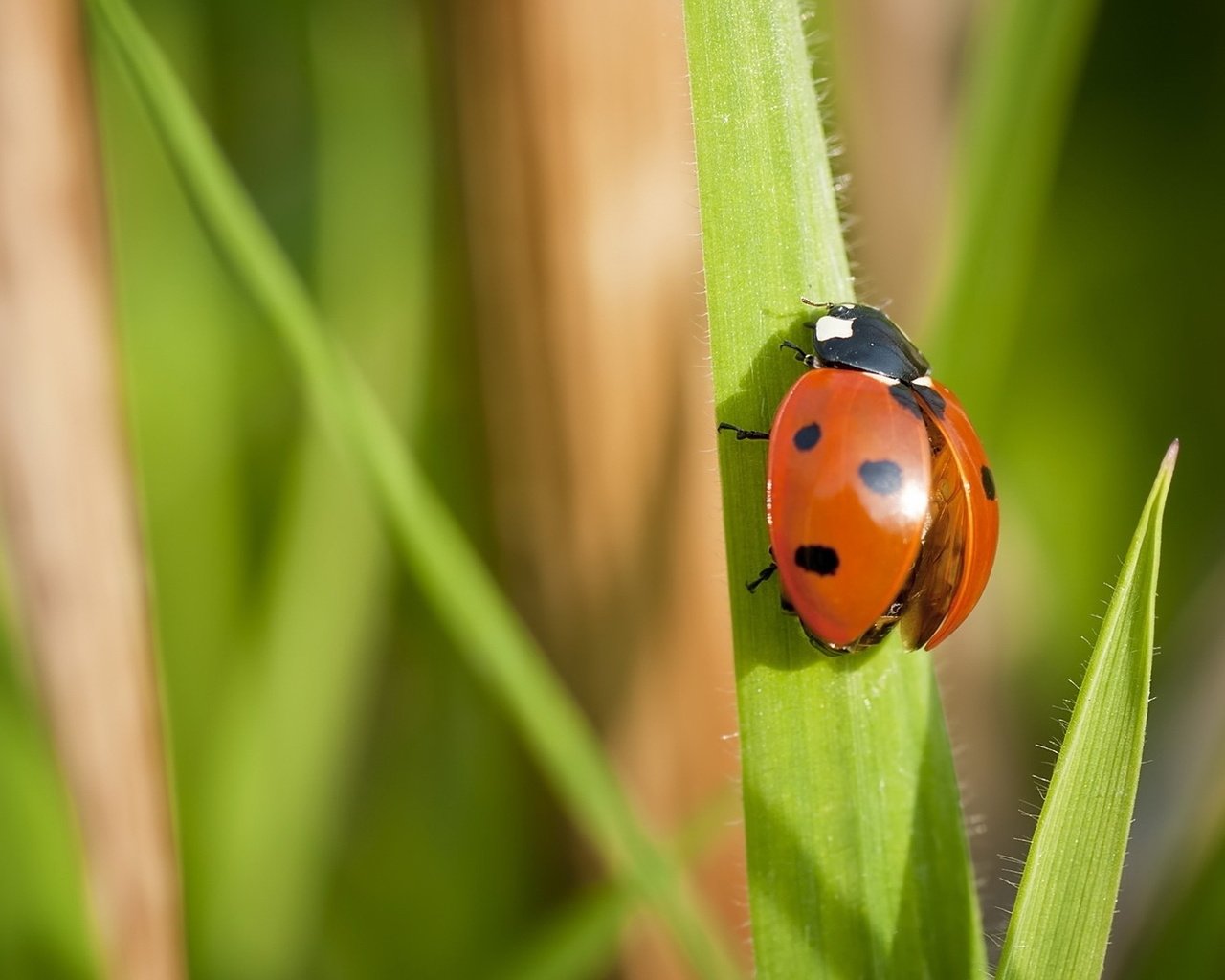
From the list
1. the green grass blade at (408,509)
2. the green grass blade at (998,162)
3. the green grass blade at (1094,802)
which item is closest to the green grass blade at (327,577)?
the green grass blade at (408,509)

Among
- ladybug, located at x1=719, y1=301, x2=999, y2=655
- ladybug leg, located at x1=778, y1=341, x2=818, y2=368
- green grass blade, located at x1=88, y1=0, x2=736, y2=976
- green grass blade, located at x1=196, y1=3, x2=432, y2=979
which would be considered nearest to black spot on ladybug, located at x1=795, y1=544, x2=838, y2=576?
ladybug, located at x1=719, y1=301, x2=999, y2=655

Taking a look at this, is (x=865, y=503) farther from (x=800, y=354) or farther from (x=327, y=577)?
(x=327, y=577)

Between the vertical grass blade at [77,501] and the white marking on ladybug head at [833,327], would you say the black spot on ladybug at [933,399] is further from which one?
the vertical grass blade at [77,501]

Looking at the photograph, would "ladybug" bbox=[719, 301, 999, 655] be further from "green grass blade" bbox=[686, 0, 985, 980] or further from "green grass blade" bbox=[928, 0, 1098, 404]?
"green grass blade" bbox=[928, 0, 1098, 404]

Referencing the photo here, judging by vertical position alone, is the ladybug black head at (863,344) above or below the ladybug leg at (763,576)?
above

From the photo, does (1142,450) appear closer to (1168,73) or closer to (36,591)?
(1168,73)

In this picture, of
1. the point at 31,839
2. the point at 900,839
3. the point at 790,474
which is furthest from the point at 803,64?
the point at 31,839
